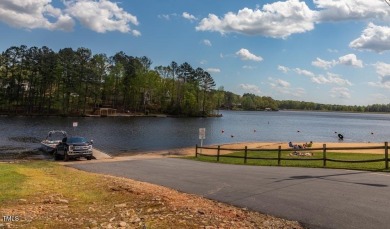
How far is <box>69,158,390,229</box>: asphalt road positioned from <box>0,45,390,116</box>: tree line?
11017 centimetres

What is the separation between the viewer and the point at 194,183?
595 inches

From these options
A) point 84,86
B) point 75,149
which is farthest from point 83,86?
point 75,149

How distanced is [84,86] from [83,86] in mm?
339

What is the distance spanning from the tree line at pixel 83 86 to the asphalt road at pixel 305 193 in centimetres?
11145

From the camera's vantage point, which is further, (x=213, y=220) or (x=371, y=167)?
(x=371, y=167)

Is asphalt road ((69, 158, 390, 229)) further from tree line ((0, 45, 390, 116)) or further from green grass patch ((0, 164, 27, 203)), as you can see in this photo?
tree line ((0, 45, 390, 116))

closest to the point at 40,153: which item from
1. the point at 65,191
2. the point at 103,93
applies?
the point at 65,191

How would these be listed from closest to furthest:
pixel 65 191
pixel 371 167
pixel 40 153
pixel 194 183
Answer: pixel 65 191, pixel 194 183, pixel 371 167, pixel 40 153

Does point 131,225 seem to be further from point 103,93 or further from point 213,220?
point 103,93

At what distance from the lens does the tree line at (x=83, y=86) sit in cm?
12106

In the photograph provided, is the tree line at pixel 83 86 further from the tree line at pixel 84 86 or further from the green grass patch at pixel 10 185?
the green grass patch at pixel 10 185

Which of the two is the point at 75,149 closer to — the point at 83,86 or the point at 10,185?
the point at 10,185

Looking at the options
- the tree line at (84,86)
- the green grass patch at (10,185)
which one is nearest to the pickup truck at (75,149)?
the green grass patch at (10,185)

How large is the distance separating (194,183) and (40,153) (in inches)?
1135
